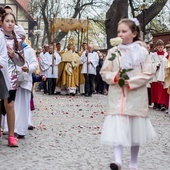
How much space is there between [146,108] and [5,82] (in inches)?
82.0

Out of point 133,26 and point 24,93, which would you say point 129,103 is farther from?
point 24,93

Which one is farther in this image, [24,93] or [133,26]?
[24,93]

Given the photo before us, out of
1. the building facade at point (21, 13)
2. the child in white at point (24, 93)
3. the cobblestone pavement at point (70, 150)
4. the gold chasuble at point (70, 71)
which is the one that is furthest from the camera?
the building facade at point (21, 13)

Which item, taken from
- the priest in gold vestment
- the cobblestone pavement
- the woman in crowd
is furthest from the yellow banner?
the woman in crowd

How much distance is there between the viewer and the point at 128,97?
5809mm

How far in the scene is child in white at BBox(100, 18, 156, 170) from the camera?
5.71 m

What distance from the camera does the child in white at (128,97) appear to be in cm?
571

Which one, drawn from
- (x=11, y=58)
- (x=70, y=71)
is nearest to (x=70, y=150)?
(x=11, y=58)

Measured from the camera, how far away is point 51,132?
9156 millimetres

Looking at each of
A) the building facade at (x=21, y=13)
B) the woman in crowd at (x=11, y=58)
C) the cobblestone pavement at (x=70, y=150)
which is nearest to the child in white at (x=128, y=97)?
the cobblestone pavement at (x=70, y=150)

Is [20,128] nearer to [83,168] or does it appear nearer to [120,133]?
[83,168]

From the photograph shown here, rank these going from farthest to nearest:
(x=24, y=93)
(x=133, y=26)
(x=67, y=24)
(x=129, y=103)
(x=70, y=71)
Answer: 1. (x=67, y=24)
2. (x=70, y=71)
3. (x=24, y=93)
4. (x=133, y=26)
5. (x=129, y=103)

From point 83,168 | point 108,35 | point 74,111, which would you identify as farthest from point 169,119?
point 108,35

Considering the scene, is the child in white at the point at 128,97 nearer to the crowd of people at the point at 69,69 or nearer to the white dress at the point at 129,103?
the white dress at the point at 129,103
